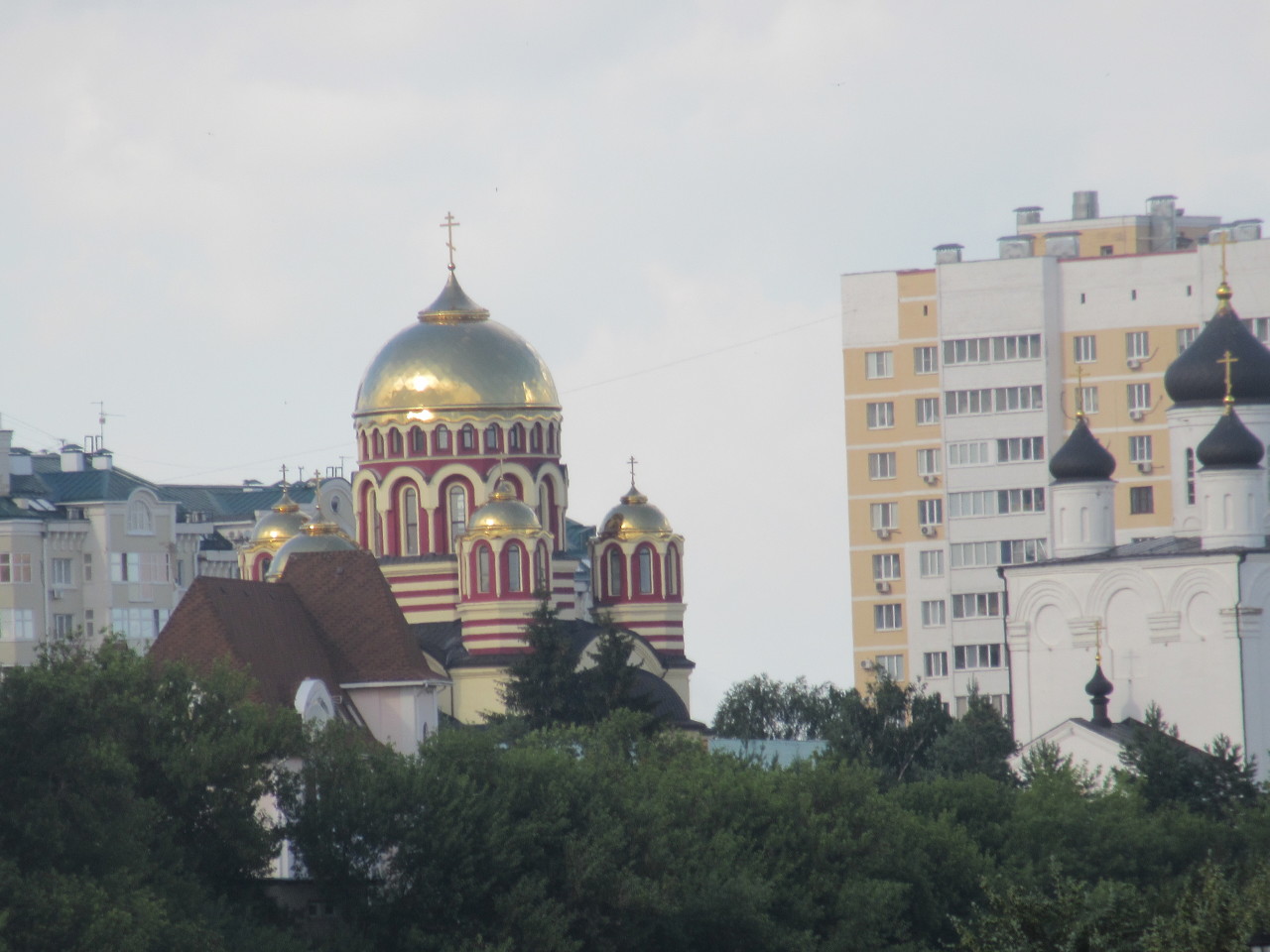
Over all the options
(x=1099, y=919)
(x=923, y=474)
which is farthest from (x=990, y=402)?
(x=1099, y=919)

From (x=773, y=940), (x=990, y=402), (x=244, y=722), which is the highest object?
(x=990, y=402)

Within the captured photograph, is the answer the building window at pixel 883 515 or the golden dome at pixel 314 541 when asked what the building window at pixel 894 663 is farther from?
the golden dome at pixel 314 541

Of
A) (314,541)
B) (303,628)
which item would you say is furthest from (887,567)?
(303,628)

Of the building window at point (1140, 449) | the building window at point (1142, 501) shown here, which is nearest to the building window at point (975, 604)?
the building window at point (1142, 501)

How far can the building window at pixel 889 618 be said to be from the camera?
7862cm

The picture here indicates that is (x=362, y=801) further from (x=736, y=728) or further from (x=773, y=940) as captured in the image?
(x=736, y=728)

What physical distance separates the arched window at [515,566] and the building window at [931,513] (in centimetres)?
1732

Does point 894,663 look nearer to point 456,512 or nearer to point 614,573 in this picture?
point 614,573

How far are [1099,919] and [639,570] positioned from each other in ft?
141

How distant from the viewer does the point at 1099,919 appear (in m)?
24.2

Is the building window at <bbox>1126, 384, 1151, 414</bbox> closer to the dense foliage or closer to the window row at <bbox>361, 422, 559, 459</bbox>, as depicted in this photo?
the window row at <bbox>361, 422, 559, 459</bbox>

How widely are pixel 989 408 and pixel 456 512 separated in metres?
16.9

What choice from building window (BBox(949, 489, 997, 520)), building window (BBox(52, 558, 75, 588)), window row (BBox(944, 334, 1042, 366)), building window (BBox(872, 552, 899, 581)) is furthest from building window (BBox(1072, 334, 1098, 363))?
building window (BBox(52, 558, 75, 588))

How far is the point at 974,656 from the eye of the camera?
77312mm
